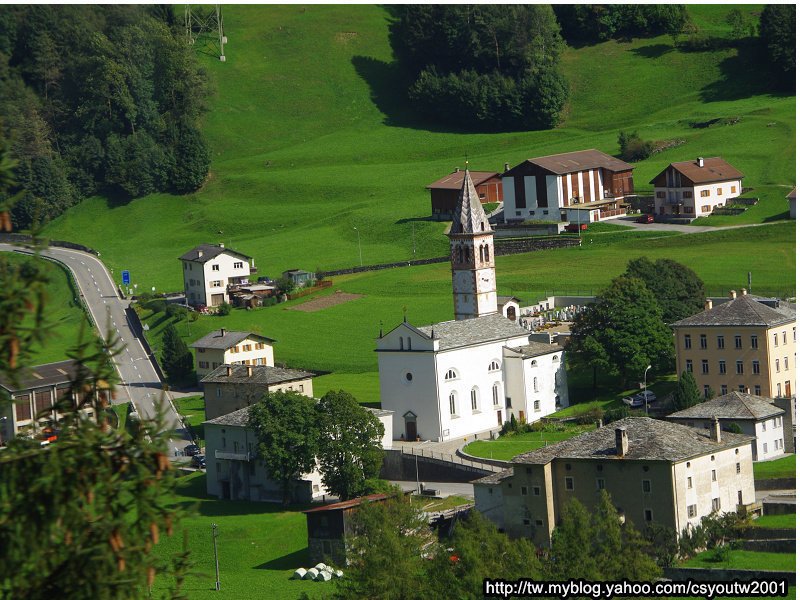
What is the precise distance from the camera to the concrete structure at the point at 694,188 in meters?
116

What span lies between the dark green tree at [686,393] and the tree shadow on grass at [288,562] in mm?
18947

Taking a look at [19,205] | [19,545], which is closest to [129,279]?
[19,205]

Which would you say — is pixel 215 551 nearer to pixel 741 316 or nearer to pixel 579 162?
pixel 741 316

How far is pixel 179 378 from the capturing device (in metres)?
94.9

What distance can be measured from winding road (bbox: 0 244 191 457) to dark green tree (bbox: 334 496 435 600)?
51.9ft

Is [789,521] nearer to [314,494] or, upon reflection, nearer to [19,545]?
[314,494]

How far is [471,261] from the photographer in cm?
8600

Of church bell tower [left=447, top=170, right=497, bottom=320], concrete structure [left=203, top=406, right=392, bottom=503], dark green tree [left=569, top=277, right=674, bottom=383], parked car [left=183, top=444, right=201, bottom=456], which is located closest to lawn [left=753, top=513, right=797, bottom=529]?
dark green tree [left=569, top=277, right=674, bottom=383]

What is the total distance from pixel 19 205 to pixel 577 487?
313ft

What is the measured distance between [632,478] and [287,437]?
684 inches

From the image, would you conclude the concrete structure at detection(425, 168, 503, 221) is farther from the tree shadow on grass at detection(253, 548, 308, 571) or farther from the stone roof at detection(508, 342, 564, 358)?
the tree shadow on grass at detection(253, 548, 308, 571)

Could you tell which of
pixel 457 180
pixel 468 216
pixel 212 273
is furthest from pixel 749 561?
pixel 457 180

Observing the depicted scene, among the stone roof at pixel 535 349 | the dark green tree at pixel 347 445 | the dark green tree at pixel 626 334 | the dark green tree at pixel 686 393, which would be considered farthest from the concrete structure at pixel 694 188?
the dark green tree at pixel 347 445

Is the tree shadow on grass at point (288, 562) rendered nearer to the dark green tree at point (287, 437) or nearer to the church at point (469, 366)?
the dark green tree at point (287, 437)
